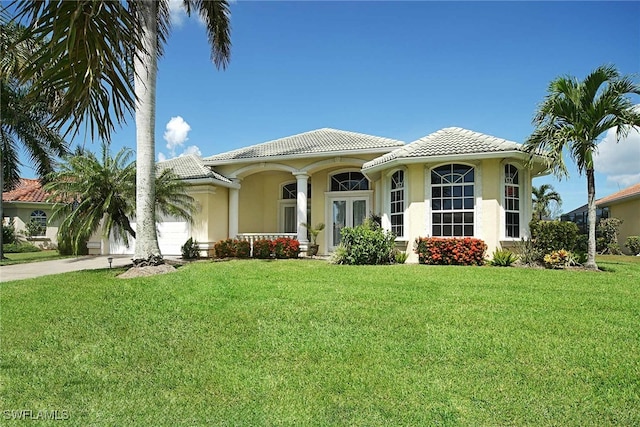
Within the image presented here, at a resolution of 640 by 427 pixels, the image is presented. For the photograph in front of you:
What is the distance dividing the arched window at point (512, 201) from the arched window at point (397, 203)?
12.7 ft

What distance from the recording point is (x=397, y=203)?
1608cm

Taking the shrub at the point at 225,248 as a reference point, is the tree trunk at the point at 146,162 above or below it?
above

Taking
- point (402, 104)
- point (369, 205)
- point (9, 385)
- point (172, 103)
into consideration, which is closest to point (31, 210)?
point (172, 103)

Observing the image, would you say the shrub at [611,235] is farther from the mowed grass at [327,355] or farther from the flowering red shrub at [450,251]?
the mowed grass at [327,355]

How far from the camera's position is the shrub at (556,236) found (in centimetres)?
1313

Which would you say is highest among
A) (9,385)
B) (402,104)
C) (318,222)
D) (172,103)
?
(402,104)

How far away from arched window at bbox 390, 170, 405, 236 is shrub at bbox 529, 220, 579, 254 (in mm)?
4962

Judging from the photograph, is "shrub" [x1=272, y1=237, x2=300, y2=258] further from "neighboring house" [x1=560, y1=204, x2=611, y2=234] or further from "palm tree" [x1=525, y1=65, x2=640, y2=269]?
"neighboring house" [x1=560, y1=204, x2=611, y2=234]

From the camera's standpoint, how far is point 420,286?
940 cm

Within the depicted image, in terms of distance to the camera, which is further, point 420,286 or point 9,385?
point 420,286

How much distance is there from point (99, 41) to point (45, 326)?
5.99 meters

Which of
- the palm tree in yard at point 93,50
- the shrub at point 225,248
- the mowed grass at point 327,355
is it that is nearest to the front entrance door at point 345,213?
the shrub at point 225,248

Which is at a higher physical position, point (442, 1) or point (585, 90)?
point (442, 1)

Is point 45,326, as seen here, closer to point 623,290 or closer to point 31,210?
point 623,290
